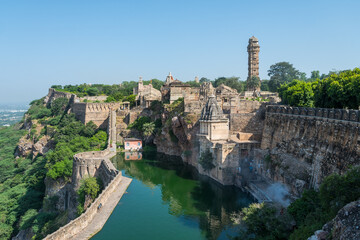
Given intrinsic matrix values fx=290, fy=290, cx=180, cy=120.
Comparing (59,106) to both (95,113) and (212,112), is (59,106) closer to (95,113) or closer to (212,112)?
(95,113)

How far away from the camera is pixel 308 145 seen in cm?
2258

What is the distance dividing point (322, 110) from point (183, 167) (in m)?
19.1

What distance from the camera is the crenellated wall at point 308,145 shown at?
18.1 meters

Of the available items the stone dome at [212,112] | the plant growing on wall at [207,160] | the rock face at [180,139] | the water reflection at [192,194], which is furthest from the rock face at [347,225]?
the rock face at [180,139]

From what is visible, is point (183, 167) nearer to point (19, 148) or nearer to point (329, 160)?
point (329, 160)

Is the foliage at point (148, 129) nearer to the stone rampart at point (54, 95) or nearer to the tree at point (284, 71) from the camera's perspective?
the stone rampart at point (54, 95)

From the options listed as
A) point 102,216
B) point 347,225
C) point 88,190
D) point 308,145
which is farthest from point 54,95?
point 347,225

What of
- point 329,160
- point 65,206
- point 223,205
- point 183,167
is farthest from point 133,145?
point 329,160

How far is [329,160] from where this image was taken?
19172 millimetres

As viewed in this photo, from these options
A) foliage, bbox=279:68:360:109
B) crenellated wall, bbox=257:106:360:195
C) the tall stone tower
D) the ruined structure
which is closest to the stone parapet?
crenellated wall, bbox=257:106:360:195

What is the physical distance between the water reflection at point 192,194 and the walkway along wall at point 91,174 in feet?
15.7

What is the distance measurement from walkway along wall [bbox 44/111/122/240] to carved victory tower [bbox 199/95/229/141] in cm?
1070

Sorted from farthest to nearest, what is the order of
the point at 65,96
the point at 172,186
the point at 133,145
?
the point at 65,96 < the point at 133,145 < the point at 172,186

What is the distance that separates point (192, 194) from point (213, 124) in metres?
8.23
